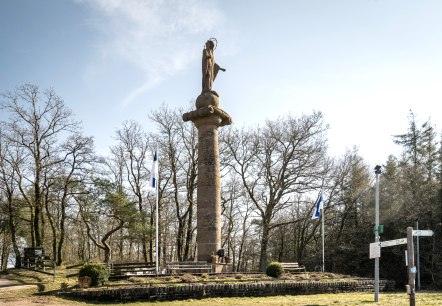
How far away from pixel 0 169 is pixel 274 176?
21996mm

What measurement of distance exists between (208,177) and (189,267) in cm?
540

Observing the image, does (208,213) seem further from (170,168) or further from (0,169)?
(0,169)

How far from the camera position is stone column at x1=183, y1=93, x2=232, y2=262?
75.2 feet

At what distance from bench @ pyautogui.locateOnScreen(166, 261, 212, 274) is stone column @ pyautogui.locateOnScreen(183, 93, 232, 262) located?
100 cm

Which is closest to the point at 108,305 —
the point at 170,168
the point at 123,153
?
the point at 170,168

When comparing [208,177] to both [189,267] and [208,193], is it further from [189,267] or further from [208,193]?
[189,267]

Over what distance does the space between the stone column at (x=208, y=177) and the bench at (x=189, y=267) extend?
997 millimetres

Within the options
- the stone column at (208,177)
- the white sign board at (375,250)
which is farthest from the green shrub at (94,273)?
the white sign board at (375,250)

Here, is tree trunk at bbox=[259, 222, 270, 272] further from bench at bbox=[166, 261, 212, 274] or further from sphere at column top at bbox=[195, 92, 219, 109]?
sphere at column top at bbox=[195, 92, 219, 109]

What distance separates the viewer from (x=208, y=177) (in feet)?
77.6

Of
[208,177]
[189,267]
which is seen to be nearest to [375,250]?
[189,267]

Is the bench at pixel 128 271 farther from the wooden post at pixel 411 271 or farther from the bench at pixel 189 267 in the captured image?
the wooden post at pixel 411 271

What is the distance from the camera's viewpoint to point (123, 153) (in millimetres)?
37938

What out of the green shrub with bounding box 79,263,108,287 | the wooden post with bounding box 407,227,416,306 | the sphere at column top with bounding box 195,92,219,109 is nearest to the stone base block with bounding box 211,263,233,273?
the green shrub with bounding box 79,263,108,287
